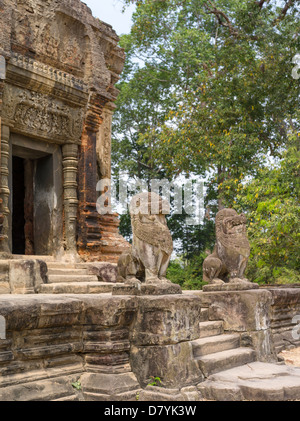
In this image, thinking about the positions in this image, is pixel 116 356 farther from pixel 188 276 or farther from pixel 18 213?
pixel 188 276

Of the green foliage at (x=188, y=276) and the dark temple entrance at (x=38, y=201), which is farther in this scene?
the green foliage at (x=188, y=276)

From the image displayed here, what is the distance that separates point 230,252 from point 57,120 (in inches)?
136

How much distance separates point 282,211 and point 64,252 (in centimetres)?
408

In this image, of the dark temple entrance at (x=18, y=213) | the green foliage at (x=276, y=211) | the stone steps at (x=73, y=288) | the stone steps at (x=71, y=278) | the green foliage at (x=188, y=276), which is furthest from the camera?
the green foliage at (x=188, y=276)

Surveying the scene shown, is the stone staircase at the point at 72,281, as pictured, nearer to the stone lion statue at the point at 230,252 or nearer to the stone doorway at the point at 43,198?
the stone doorway at the point at 43,198

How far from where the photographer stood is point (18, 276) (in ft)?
18.1

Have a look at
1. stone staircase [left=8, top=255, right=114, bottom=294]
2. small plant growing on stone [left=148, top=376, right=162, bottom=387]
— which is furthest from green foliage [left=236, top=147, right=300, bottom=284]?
small plant growing on stone [left=148, top=376, right=162, bottom=387]

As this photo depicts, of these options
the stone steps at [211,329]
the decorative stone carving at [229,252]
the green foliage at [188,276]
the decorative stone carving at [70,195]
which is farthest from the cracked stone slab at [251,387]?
the green foliage at [188,276]

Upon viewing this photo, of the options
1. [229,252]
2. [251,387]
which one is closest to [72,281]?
[229,252]

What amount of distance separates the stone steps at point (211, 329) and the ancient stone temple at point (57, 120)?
2.82m

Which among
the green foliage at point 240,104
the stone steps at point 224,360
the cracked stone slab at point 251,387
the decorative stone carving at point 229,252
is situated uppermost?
the green foliage at point 240,104

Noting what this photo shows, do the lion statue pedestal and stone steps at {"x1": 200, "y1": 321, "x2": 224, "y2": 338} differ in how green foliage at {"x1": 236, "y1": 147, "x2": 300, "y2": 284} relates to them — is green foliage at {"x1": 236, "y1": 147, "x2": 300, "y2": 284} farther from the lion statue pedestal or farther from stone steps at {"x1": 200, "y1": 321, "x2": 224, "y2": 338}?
the lion statue pedestal

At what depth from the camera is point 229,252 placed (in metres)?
5.82

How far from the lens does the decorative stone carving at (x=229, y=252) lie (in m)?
5.80
